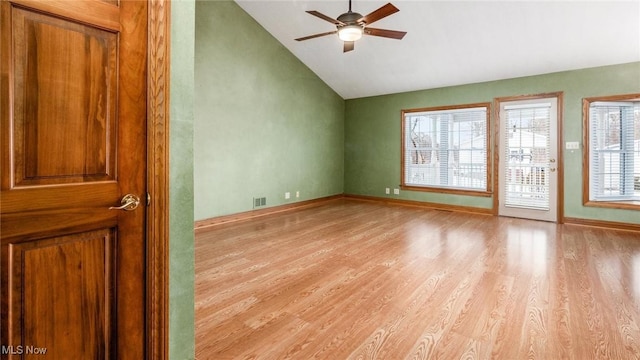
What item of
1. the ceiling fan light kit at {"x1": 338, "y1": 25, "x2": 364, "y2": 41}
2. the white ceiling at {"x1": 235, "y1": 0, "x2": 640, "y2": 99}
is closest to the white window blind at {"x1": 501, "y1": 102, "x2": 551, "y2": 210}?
the white ceiling at {"x1": 235, "y1": 0, "x2": 640, "y2": 99}

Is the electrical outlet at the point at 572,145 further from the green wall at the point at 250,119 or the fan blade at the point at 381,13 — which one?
the green wall at the point at 250,119

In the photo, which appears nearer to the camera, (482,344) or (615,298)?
(482,344)

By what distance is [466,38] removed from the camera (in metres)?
4.80

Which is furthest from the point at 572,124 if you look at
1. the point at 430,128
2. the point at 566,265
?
the point at 566,265

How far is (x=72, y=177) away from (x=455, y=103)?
6260 millimetres

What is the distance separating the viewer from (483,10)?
4230mm

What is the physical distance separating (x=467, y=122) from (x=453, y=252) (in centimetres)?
346

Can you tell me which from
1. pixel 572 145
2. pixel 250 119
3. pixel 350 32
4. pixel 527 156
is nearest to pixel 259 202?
pixel 250 119

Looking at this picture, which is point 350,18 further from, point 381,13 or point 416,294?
point 416,294

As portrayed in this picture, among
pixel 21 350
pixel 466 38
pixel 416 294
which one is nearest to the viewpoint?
pixel 21 350

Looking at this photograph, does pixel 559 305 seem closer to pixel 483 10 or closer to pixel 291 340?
pixel 291 340

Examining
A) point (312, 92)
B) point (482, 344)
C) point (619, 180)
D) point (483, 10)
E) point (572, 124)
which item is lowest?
point (482, 344)

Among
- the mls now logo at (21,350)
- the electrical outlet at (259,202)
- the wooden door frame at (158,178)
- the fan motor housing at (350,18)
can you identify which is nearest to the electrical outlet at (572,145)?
the fan motor housing at (350,18)

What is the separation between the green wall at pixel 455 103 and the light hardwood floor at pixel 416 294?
106 centimetres
